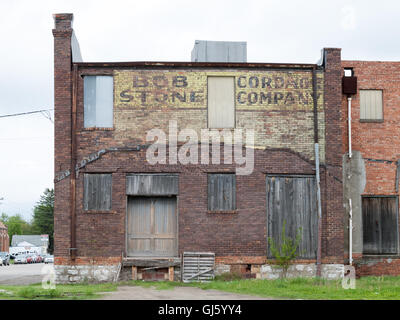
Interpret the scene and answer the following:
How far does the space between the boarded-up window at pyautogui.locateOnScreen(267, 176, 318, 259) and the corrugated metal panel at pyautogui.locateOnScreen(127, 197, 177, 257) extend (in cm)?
346

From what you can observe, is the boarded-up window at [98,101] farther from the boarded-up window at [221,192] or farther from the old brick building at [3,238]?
the old brick building at [3,238]

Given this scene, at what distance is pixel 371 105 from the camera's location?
23.2m

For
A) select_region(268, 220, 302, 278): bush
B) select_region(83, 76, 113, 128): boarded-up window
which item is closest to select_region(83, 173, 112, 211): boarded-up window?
select_region(83, 76, 113, 128): boarded-up window

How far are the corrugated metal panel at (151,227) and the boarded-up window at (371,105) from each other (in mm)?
8155

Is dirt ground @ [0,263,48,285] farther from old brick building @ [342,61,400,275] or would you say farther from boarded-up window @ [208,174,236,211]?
old brick building @ [342,61,400,275]

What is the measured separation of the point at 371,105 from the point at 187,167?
7.68m

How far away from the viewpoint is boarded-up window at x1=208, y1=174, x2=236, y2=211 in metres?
21.2

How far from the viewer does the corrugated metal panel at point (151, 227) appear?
21.2 metres

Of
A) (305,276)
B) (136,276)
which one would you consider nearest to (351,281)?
(305,276)

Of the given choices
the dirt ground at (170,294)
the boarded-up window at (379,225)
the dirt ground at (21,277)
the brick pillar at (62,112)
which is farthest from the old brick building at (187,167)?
the dirt ground at (170,294)

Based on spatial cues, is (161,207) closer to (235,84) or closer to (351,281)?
(235,84)

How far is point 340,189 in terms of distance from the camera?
21.5m

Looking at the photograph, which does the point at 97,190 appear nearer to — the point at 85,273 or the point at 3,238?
the point at 85,273

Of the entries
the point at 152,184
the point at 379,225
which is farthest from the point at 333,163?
the point at 152,184
